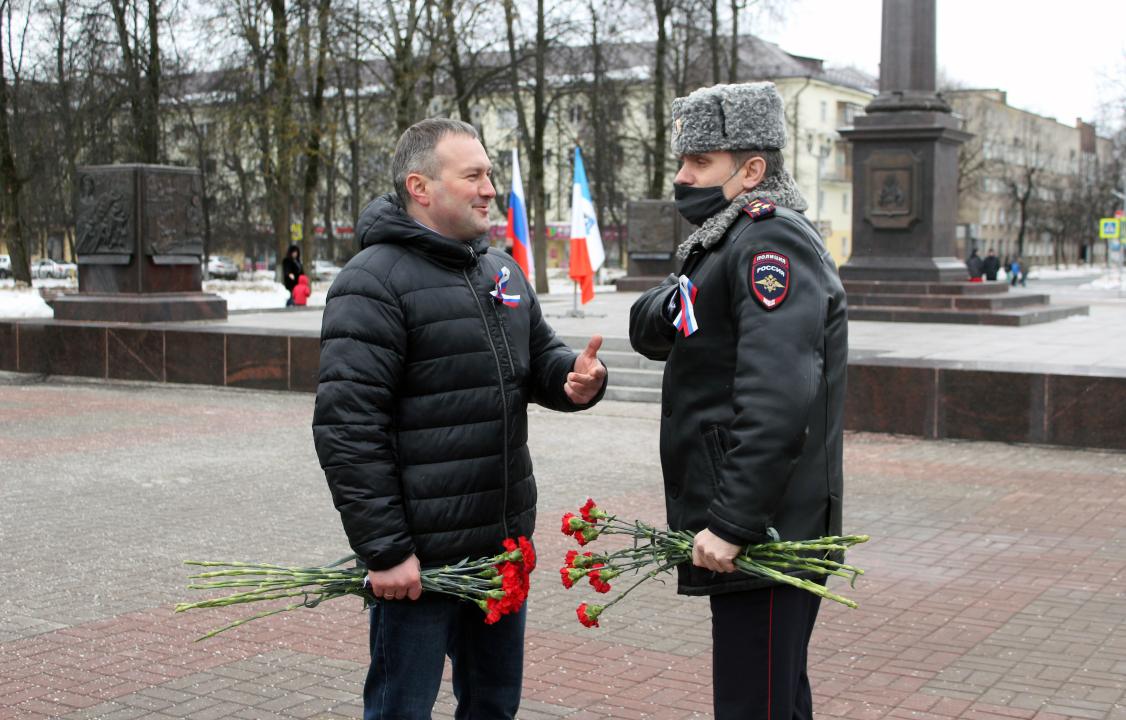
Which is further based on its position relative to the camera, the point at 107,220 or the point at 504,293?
the point at 107,220

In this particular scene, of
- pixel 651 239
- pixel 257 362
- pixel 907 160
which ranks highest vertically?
pixel 907 160

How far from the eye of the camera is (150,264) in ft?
60.3

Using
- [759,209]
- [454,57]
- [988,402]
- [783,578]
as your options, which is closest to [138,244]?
[988,402]

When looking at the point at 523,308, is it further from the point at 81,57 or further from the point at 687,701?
the point at 81,57

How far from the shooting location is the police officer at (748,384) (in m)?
2.89

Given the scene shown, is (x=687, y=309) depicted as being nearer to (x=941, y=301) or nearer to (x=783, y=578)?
(x=783, y=578)

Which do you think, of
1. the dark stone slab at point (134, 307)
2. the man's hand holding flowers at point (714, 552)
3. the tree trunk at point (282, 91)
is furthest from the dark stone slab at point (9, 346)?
the man's hand holding flowers at point (714, 552)

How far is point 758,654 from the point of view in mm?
3047

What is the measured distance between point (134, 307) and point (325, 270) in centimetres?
4955

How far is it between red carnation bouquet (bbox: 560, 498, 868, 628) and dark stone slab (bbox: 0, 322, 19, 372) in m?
15.3

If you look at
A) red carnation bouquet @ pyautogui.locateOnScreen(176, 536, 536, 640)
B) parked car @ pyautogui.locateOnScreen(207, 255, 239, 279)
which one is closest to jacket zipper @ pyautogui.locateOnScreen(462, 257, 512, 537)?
red carnation bouquet @ pyautogui.locateOnScreen(176, 536, 536, 640)

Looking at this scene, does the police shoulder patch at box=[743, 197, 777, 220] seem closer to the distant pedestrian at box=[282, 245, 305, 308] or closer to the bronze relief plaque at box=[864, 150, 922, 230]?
the bronze relief plaque at box=[864, 150, 922, 230]

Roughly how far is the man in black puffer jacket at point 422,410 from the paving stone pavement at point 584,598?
4.75 feet

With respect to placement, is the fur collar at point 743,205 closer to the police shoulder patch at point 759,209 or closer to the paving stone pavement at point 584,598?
the police shoulder patch at point 759,209
